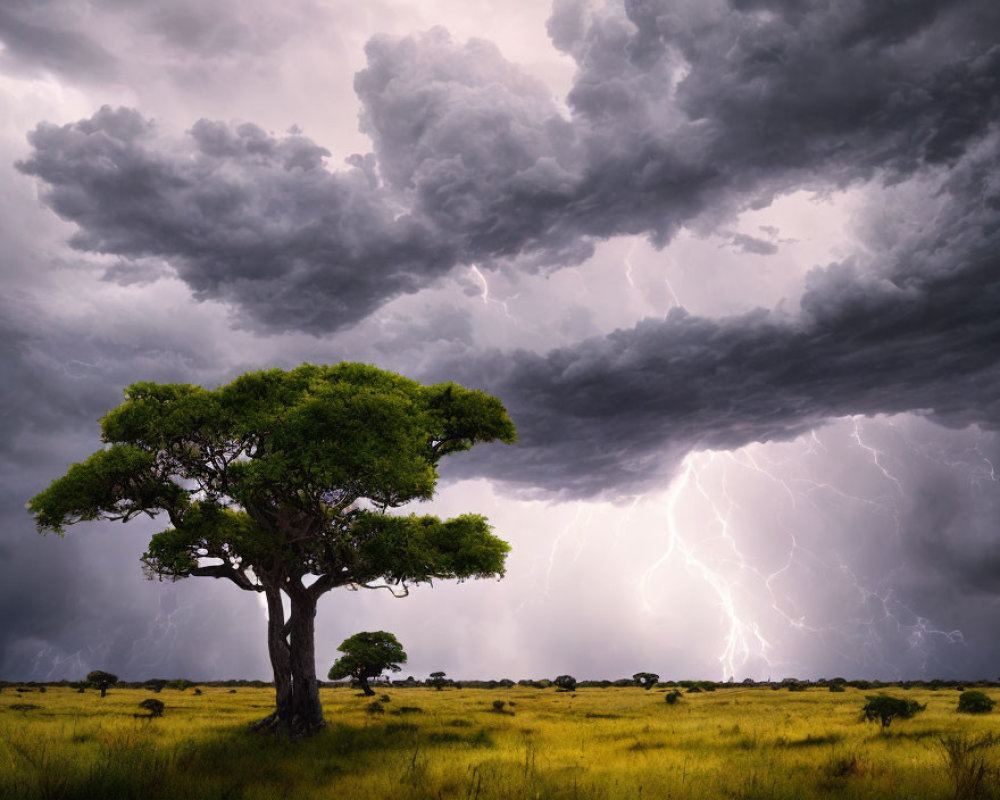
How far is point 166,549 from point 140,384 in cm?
586

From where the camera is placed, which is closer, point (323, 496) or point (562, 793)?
point (562, 793)

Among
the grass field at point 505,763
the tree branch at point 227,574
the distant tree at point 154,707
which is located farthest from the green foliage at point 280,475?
the distant tree at point 154,707

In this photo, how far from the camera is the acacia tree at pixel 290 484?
20188mm

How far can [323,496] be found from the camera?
22.2m

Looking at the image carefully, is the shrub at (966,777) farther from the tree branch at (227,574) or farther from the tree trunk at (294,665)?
the tree branch at (227,574)

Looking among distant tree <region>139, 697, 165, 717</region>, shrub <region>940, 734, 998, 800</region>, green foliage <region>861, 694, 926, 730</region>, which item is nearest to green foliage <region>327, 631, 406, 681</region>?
distant tree <region>139, 697, 165, 717</region>

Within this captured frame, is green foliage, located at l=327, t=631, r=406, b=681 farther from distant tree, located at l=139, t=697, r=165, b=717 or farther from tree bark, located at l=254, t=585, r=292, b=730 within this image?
tree bark, located at l=254, t=585, r=292, b=730

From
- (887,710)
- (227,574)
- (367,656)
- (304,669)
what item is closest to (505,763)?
(304,669)

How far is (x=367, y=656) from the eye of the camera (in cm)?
4994

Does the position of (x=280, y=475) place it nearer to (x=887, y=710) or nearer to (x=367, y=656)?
(x=887, y=710)

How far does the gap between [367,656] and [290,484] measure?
33682mm

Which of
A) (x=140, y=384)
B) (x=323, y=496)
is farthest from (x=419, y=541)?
(x=140, y=384)

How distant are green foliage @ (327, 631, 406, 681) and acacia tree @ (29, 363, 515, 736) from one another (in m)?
27.6

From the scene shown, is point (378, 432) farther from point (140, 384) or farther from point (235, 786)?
point (235, 786)
